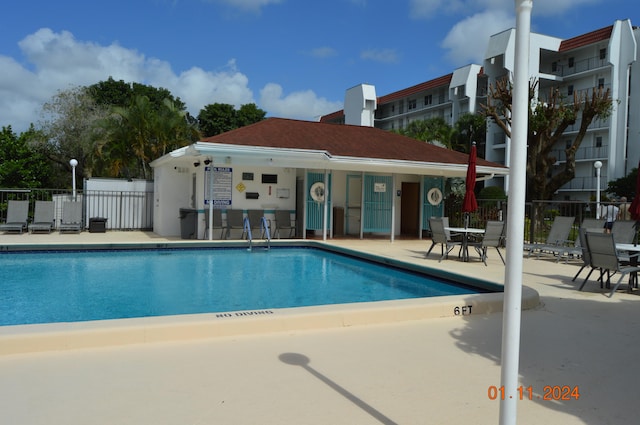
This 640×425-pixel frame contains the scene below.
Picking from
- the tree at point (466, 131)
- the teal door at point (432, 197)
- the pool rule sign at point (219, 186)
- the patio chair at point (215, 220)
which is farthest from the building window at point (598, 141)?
the patio chair at point (215, 220)

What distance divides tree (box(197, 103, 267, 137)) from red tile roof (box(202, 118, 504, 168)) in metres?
25.9

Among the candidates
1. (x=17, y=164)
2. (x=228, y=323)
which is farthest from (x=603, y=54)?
(x=228, y=323)

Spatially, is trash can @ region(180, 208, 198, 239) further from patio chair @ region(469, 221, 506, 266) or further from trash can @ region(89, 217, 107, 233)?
patio chair @ region(469, 221, 506, 266)

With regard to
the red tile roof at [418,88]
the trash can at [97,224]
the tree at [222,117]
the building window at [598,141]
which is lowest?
the trash can at [97,224]

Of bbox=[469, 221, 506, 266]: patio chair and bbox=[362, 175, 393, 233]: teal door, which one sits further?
bbox=[362, 175, 393, 233]: teal door

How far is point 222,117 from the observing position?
43844 mm

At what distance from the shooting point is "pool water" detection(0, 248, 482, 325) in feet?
23.1

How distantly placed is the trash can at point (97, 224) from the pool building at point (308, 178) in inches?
A: 70.4

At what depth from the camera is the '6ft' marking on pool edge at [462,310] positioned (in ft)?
19.5

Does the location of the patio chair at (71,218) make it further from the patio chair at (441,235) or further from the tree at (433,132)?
the tree at (433,132)

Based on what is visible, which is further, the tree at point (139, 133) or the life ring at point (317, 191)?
the tree at point (139, 133)

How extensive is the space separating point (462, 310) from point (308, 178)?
404 inches

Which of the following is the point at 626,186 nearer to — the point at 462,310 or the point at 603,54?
the point at 603,54

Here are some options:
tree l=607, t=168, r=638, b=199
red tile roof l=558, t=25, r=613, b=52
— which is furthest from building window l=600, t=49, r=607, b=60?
tree l=607, t=168, r=638, b=199
